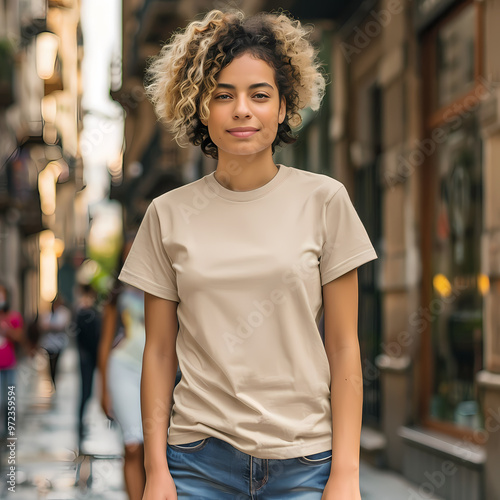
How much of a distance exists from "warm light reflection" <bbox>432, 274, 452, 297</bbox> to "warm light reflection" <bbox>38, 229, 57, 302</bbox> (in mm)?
34402

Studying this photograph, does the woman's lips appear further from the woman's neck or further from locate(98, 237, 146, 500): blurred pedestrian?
locate(98, 237, 146, 500): blurred pedestrian

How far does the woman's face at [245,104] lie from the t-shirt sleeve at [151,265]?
27cm

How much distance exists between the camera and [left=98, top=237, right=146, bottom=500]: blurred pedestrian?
469 cm

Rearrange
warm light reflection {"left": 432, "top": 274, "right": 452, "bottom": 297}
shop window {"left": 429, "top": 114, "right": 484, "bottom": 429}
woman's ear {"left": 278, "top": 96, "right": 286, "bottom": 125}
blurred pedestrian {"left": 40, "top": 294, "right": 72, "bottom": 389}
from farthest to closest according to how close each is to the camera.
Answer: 1. blurred pedestrian {"left": 40, "top": 294, "right": 72, "bottom": 389}
2. warm light reflection {"left": 432, "top": 274, "right": 452, "bottom": 297}
3. shop window {"left": 429, "top": 114, "right": 484, "bottom": 429}
4. woman's ear {"left": 278, "top": 96, "right": 286, "bottom": 125}

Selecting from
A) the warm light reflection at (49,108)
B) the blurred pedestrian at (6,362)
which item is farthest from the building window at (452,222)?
the warm light reflection at (49,108)

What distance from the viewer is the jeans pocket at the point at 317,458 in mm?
1951

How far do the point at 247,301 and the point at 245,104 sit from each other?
0.46 meters

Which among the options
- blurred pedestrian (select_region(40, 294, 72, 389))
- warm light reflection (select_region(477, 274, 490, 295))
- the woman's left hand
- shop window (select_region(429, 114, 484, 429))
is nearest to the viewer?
the woman's left hand

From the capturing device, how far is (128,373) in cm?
484

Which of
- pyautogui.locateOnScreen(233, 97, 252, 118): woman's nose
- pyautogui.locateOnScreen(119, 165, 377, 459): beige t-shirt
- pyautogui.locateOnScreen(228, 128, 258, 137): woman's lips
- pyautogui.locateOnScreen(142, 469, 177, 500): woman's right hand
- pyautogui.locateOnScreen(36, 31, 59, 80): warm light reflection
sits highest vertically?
pyautogui.locateOnScreen(36, 31, 59, 80): warm light reflection

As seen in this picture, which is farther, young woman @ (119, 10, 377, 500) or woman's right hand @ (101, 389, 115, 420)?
woman's right hand @ (101, 389, 115, 420)

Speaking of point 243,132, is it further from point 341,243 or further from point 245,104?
point 341,243

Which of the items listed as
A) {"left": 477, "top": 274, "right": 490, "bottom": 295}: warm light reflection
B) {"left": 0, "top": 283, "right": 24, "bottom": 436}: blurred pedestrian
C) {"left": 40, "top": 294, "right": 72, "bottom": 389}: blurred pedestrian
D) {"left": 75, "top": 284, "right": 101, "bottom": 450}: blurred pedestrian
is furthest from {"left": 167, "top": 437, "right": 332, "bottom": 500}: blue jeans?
{"left": 40, "top": 294, "right": 72, "bottom": 389}: blurred pedestrian

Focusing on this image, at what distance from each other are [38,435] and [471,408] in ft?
18.8
